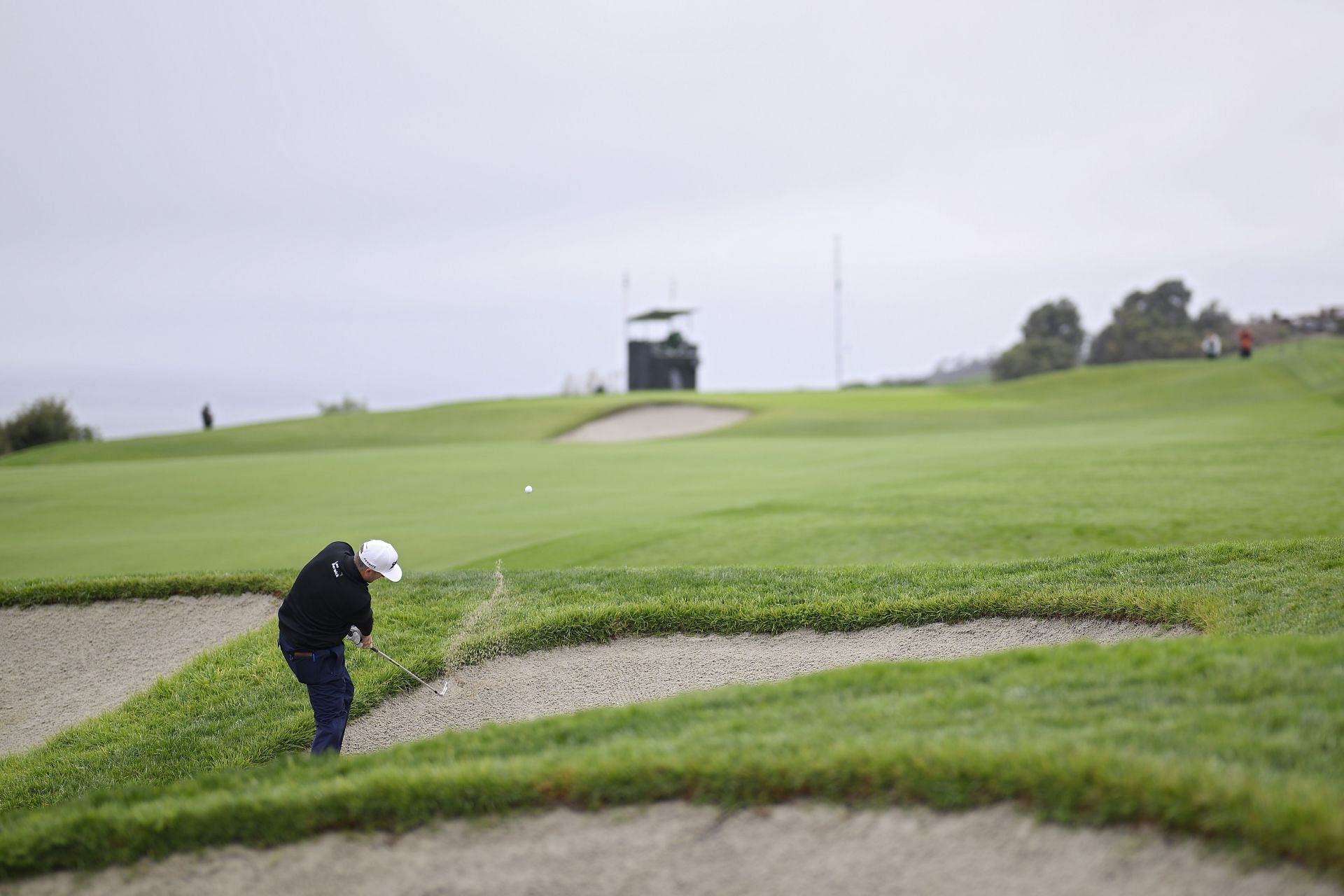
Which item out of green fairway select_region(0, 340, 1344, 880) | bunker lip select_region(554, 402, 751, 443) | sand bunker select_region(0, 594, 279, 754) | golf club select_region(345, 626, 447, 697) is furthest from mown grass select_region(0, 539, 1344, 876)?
bunker lip select_region(554, 402, 751, 443)

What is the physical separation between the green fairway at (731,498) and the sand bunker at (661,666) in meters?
4.31

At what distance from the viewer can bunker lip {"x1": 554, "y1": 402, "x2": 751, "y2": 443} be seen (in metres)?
43.8

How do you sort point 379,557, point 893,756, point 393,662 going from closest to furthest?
point 893,756 → point 379,557 → point 393,662

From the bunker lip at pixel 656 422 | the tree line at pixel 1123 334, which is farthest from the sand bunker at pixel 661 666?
the tree line at pixel 1123 334

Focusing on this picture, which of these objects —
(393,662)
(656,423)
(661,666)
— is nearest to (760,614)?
(661,666)

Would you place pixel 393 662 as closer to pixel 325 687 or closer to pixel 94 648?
pixel 325 687

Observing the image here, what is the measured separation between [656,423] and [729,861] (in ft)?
134

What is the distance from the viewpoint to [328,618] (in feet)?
30.8

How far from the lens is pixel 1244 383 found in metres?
45.7

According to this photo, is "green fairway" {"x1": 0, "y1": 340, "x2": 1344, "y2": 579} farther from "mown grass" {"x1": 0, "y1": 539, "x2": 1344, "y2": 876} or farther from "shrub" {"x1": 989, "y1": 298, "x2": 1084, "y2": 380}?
"shrub" {"x1": 989, "y1": 298, "x2": 1084, "y2": 380}

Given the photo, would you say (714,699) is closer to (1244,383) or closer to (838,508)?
(838,508)

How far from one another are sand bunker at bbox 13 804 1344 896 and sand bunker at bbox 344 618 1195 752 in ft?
13.8

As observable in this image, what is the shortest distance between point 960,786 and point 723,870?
1.31 m

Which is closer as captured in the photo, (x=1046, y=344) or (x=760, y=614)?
(x=760, y=614)
